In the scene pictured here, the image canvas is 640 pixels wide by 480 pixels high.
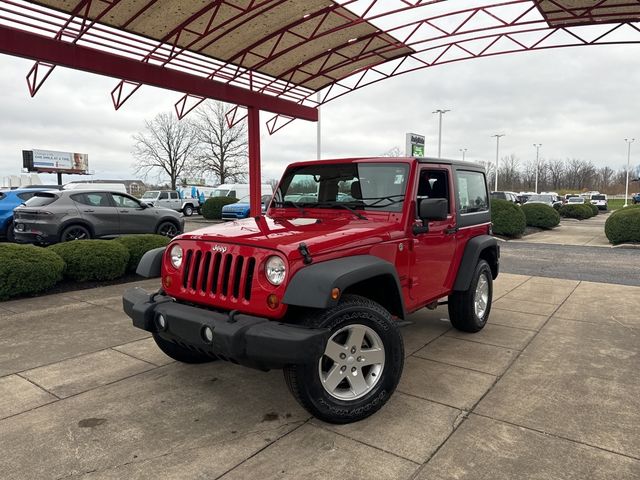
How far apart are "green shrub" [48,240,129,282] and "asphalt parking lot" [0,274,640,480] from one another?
2310 mm

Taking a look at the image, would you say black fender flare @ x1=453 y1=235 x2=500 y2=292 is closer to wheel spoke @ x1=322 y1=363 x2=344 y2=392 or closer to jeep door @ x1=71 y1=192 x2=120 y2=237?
wheel spoke @ x1=322 y1=363 x2=344 y2=392

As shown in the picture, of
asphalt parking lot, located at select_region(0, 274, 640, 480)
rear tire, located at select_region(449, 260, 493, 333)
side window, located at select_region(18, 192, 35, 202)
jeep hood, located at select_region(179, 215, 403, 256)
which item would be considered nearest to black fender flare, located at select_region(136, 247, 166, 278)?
jeep hood, located at select_region(179, 215, 403, 256)

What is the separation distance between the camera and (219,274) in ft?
10.7

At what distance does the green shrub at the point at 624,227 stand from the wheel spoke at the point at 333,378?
47.9ft

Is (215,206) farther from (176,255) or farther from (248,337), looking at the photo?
(248,337)

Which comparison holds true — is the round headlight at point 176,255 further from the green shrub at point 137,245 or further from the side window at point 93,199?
the side window at point 93,199

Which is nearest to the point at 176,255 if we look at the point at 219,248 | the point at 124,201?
the point at 219,248

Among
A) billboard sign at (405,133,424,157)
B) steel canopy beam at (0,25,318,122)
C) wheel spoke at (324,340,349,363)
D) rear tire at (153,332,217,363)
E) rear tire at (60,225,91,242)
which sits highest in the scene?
steel canopy beam at (0,25,318,122)

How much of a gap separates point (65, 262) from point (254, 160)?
6.30 meters

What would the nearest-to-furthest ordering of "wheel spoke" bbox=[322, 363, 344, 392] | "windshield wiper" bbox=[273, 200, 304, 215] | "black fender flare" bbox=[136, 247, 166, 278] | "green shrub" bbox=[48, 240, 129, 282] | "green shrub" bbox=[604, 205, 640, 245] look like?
"wheel spoke" bbox=[322, 363, 344, 392], "black fender flare" bbox=[136, 247, 166, 278], "windshield wiper" bbox=[273, 200, 304, 215], "green shrub" bbox=[48, 240, 129, 282], "green shrub" bbox=[604, 205, 640, 245]

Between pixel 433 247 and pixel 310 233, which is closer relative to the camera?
pixel 310 233

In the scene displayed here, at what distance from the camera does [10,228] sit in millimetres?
12594

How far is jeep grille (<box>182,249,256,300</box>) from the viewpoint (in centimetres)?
312

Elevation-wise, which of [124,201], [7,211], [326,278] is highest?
[124,201]
